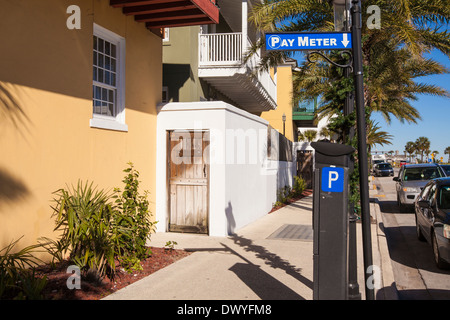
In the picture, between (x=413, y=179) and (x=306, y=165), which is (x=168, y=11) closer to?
(x=413, y=179)

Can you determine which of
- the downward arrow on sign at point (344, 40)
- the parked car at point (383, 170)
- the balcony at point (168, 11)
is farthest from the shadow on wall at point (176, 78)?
the parked car at point (383, 170)

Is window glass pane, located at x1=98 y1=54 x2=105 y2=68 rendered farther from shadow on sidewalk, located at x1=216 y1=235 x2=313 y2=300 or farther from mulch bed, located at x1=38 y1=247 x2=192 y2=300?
shadow on sidewalk, located at x1=216 y1=235 x2=313 y2=300

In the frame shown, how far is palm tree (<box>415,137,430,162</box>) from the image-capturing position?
107800 millimetres

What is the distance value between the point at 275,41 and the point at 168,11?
4.79 meters

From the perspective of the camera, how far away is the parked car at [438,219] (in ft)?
22.6

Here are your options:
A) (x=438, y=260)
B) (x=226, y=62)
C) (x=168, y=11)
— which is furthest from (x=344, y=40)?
(x=226, y=62)

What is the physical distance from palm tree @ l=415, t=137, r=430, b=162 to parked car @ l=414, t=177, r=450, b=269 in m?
109

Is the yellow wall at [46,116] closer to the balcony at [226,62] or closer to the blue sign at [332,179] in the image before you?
the blue sign at [332,179]

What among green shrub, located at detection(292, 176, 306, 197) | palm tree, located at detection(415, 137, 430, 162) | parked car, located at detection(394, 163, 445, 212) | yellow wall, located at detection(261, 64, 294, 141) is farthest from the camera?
palm tree, located at detection(415, 137, 430, 162)

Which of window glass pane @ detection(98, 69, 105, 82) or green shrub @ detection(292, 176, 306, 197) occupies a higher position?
window glass pane @ detection(98, 69, 105, 82)

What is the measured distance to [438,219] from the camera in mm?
7301

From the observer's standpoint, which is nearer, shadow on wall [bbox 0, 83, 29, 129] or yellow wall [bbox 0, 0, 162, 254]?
shadow on wall [bbox 0, 83, 29, 129]

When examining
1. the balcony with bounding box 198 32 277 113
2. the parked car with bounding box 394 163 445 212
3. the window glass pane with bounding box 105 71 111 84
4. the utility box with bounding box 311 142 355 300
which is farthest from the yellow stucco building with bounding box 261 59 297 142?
the utility box with bounding box 311 142 355 300
